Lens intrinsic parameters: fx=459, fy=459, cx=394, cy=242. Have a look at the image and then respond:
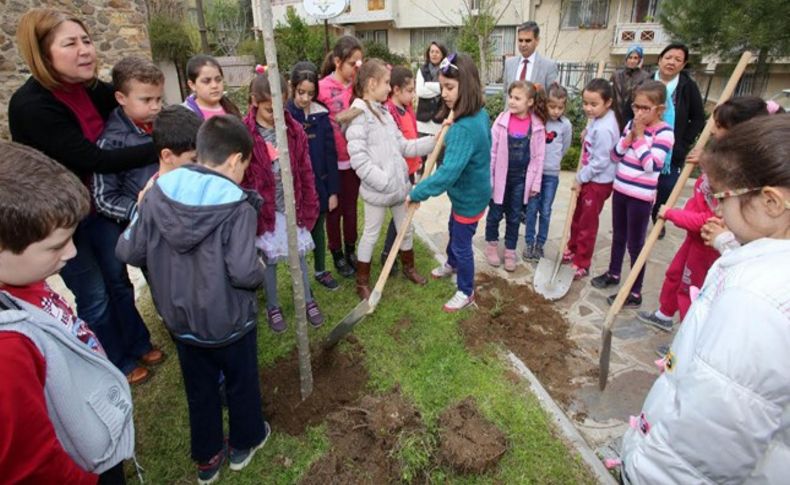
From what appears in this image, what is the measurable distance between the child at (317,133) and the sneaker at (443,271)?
121 centimetres

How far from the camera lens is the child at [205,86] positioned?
3.29m

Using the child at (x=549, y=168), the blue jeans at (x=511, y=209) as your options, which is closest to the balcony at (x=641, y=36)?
the child at (x=549, y=168)

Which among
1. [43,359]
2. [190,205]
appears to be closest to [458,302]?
[190,205]

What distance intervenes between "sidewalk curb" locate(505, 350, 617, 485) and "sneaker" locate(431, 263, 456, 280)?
4.57 ft

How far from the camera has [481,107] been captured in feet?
12.0

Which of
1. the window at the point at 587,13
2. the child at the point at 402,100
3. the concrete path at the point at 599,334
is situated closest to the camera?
the concrete path at the point at 599,334

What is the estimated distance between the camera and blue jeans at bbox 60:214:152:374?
9.39 ft

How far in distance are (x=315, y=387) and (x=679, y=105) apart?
4.58 metres

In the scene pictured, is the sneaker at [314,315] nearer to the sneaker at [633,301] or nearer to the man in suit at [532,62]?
the sneaker at [633,301]

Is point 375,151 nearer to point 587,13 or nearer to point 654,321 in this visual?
point 654,321

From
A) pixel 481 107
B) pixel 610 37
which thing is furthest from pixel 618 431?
pixel 610 37

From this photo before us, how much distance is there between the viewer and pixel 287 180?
2432mm

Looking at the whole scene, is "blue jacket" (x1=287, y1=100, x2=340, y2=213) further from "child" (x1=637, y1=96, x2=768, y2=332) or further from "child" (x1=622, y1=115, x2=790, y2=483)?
"child" (x1=622, y1=115, x2=790, y2=483)

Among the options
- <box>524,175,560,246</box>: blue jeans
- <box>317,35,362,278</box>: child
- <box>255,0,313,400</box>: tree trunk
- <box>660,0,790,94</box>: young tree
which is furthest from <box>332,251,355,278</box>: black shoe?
<box>660,0,790,94</box>: young tree
